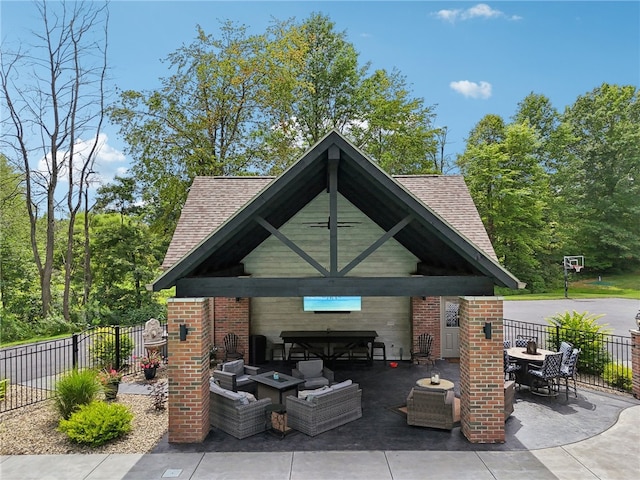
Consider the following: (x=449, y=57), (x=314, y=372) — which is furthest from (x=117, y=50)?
(x=314, y=372)

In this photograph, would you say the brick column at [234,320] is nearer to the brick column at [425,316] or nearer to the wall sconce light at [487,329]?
the brick column at [425,316]

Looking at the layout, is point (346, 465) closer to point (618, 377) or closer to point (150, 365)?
point (150, 365)

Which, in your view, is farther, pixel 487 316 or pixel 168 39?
pixel 168 39

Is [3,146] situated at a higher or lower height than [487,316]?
higher

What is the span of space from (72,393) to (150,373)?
10.4 ft

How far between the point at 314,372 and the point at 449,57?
48.8 ft

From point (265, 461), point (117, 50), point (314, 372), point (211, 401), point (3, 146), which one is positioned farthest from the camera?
point (117, 50)

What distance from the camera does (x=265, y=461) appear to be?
7.18m

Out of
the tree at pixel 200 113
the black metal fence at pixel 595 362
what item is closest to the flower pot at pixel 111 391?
the black metal fence at pixel 595 362

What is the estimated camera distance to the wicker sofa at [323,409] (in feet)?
26.8

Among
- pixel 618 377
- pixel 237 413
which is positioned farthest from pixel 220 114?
pixel 618 377

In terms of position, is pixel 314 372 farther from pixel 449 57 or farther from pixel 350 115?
pixel 350 115

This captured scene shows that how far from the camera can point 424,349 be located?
1337 centimetres

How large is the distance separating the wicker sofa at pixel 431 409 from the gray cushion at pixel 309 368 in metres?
2.73
